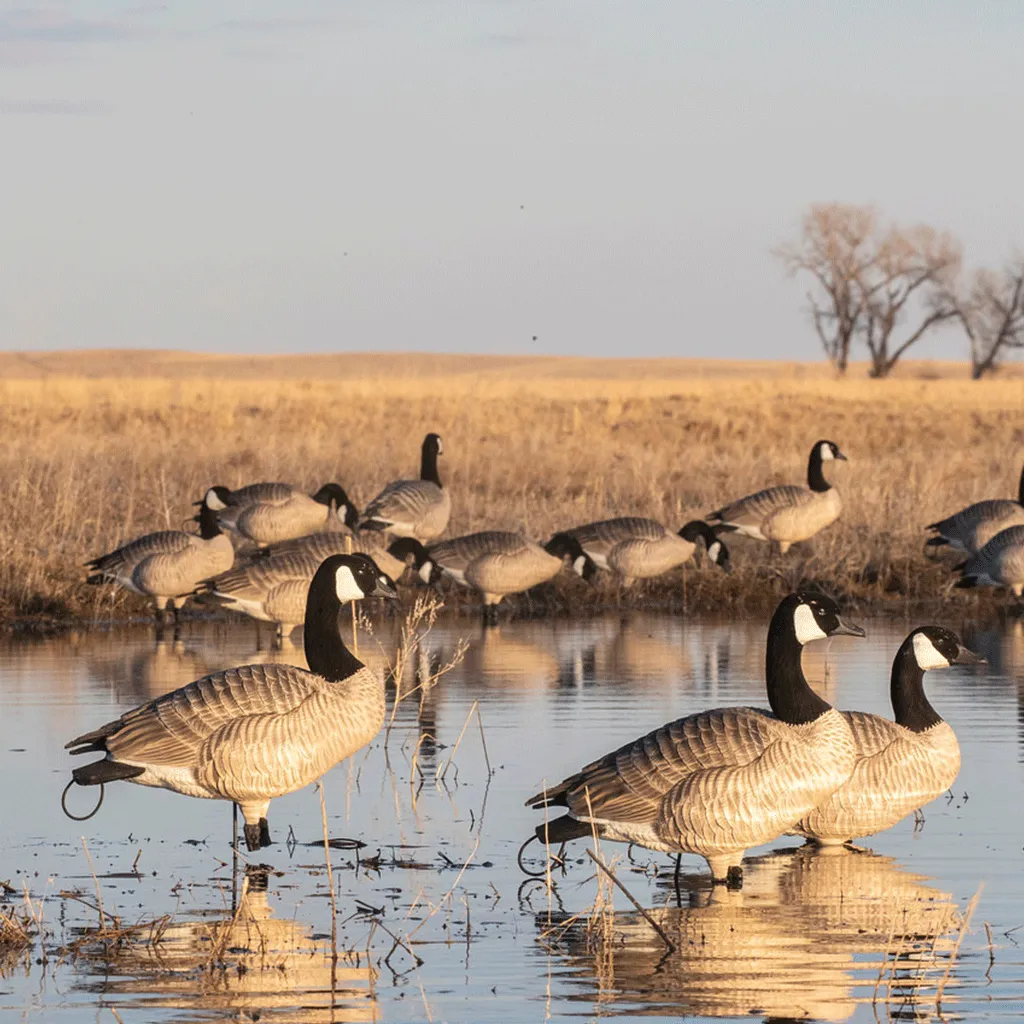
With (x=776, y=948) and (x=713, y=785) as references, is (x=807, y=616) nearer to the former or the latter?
(x=713, y=785)

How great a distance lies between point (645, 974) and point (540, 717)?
548 cm

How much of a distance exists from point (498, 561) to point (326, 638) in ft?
26.8

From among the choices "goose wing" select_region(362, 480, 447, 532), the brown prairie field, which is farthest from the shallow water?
"goose wing" select_region(362, 480, 447, 532)

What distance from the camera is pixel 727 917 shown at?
7680mm

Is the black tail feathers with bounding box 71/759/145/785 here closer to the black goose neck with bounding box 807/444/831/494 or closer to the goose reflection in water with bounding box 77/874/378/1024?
the goose reflection in water with bounding box 77/874/378/1024

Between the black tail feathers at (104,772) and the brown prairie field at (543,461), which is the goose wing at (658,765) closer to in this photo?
the black tail feathers at (104,772)

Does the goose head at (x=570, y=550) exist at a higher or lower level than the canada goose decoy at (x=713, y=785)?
higher

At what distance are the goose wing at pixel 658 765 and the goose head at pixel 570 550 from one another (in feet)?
32.1

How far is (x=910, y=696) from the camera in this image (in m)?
9.55

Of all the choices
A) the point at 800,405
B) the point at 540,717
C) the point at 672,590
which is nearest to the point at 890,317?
the point at 800,405

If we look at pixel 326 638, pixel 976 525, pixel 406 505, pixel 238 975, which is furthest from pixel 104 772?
pixel 976 525

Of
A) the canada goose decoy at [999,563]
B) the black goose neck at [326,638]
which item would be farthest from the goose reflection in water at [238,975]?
the canada goose decoy at [999,563]

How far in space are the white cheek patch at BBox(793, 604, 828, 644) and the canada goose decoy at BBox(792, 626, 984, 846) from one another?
1.97ft

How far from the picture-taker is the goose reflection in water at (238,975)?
6.36 meters
